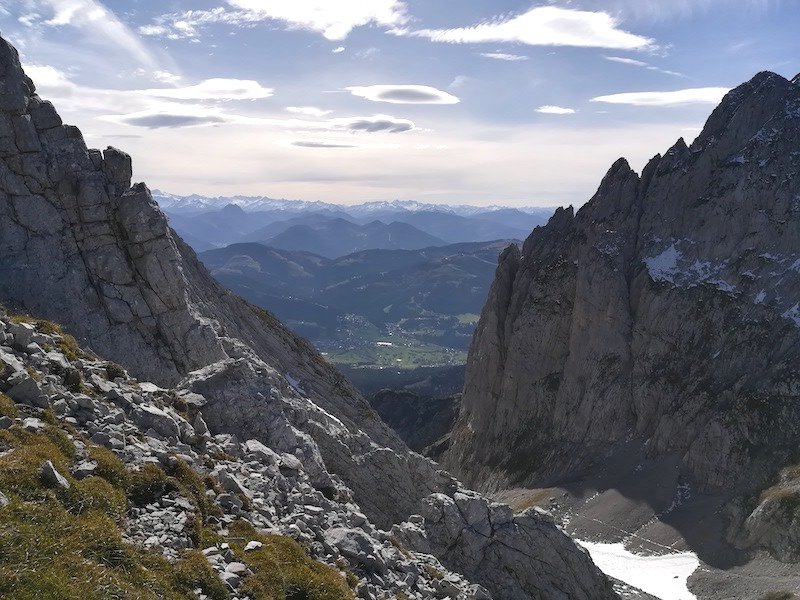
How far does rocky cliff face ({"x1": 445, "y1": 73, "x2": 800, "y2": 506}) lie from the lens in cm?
13650

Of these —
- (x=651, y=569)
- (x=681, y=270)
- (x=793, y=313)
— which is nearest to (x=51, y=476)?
(x=651, y=569)

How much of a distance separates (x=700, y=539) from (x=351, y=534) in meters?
118

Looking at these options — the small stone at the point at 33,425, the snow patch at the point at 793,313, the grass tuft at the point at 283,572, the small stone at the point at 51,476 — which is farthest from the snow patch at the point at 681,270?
the small stone at the point at 51,476

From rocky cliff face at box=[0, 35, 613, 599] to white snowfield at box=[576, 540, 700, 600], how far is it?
7336 cm

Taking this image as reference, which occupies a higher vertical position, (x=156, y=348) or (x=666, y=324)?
(x=156, y=348)

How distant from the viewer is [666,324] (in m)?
156

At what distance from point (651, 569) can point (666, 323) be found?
66.9 meters

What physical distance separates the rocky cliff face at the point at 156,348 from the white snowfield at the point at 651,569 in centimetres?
7336

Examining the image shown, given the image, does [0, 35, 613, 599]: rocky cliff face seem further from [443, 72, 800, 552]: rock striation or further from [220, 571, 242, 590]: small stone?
[443, 72, 800, 552]: rock striation

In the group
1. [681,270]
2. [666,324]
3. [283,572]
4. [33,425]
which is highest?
[681,270]

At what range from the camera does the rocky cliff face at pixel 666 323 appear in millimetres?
136500

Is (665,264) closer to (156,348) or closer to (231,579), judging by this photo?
(156,348)

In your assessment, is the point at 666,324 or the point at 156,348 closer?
the point at 156,348

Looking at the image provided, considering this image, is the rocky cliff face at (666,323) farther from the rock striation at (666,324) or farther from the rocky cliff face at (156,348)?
the rocky cliff face at (156,348)
